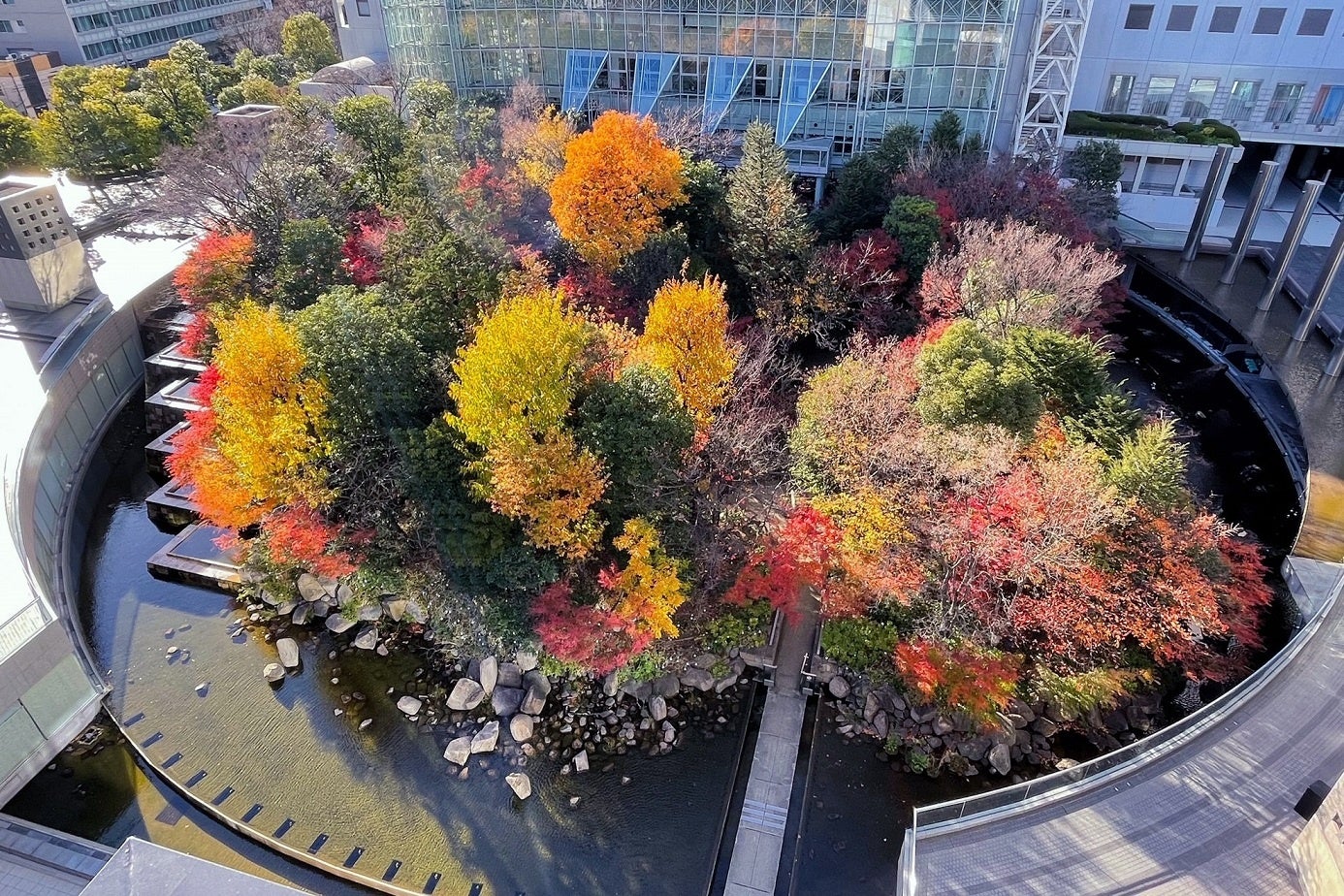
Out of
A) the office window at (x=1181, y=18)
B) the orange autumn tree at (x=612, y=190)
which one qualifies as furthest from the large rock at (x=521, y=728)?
the office window at (x=1181, y=18)

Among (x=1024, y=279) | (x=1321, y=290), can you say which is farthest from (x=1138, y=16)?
(x=1024, y=279)

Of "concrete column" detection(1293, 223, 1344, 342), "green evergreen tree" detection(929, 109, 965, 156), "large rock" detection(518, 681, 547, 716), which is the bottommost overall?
"large rock" detection(518, 681, 547, 716)

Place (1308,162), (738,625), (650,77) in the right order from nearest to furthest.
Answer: (738,625), (650,77), (1308,162)

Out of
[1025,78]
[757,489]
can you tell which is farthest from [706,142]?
[757,489]

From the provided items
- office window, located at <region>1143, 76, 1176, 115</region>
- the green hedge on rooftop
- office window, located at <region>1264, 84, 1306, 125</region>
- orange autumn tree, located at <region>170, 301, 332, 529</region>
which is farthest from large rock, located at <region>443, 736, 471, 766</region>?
office window, located at <region>1264, 84, 1306, 125</region>

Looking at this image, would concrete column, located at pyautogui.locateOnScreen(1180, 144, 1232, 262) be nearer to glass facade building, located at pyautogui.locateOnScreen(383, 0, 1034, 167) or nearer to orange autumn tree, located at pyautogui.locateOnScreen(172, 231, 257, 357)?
glass facade building, located at pyautogui.locateOnScreen(383, 0, 1034, 167)

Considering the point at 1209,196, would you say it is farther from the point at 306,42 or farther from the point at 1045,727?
the point at 306,42
